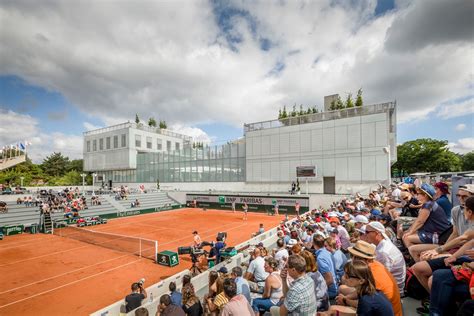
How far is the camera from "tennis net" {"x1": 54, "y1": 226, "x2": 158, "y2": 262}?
1516 centimetres

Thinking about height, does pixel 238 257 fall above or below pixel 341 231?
below

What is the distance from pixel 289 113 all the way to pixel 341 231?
3778 centimetres

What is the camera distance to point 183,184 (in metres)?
44.3

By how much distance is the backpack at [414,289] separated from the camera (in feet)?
13.6

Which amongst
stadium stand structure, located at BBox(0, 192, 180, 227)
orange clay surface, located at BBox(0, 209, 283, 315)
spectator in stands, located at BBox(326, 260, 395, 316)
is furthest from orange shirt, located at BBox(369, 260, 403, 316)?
stadium stand structure, located at BBox(0, 192, 180, 227)

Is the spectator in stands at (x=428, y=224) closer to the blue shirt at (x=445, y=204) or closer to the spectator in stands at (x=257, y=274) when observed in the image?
the blue shirt at (x=445, y=204)

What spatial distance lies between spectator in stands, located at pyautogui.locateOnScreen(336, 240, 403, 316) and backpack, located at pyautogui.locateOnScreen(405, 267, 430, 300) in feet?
4.52

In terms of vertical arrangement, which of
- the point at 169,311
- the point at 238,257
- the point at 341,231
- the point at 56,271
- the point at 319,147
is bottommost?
the point at 56,271

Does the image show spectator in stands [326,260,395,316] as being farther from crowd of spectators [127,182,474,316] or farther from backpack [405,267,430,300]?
backpack [405,267,430,300]

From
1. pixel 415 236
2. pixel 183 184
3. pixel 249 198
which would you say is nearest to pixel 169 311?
pixel 415 236

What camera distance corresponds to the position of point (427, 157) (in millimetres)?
57094

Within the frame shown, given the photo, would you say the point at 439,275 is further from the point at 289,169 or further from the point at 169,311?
the point at 289,169

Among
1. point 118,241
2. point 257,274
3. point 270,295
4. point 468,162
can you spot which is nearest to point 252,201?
point 118,241

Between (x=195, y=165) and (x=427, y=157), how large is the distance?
5556cm
